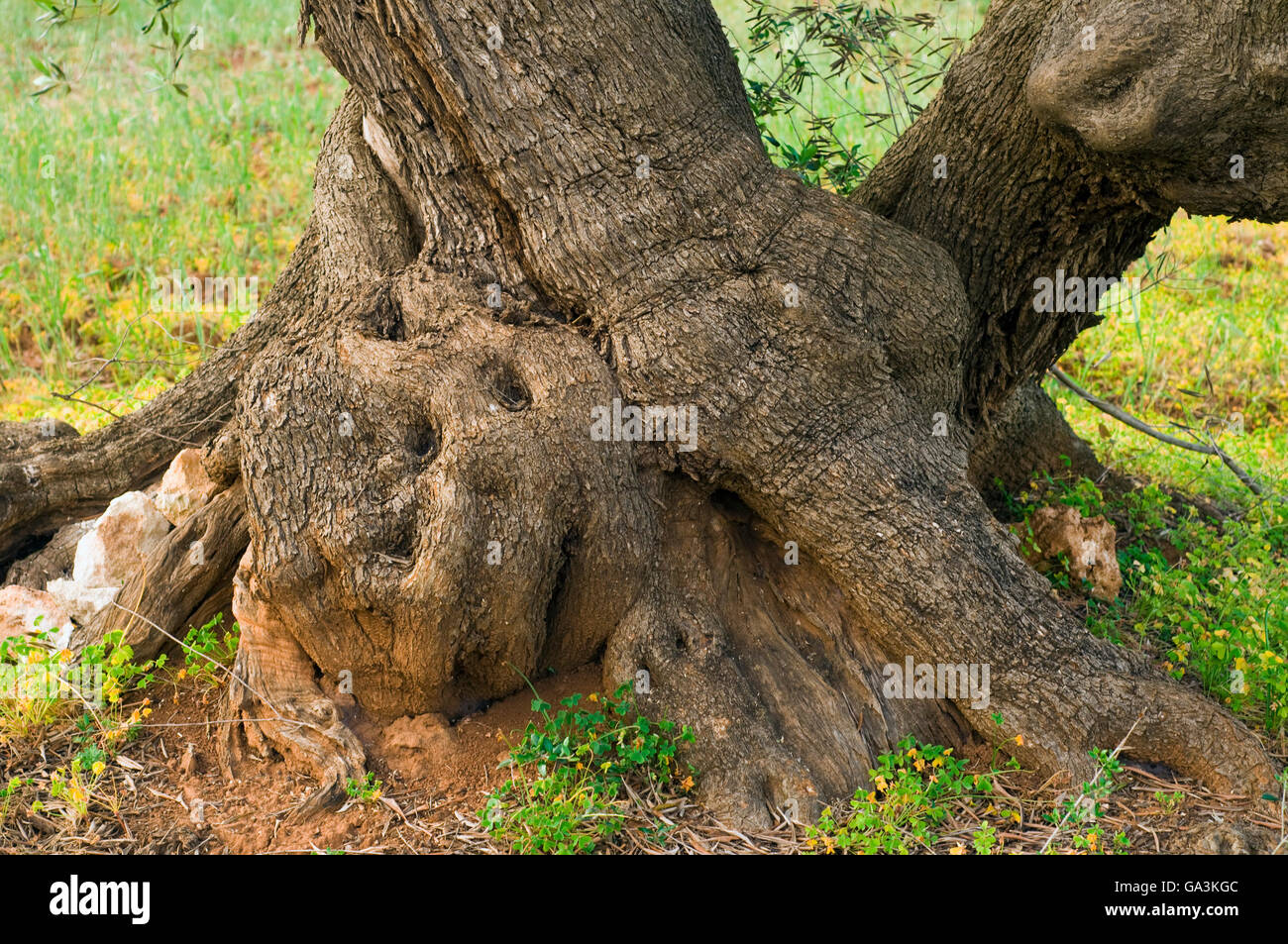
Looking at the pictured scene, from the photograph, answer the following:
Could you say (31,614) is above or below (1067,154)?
below

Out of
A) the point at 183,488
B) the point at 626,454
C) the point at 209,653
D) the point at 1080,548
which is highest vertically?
the point at 626,454

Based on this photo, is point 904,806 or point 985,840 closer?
point 985,840

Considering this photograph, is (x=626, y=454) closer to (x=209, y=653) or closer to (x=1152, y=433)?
(x=209, y=653)

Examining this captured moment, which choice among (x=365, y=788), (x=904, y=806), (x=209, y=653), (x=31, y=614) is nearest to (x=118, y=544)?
(x=31, y=614)

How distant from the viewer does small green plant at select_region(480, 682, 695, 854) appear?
2855 millimetres

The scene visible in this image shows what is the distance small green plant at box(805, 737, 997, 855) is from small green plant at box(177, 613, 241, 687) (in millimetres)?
2039

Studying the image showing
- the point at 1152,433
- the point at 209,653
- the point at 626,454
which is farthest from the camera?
the point at 1152,433

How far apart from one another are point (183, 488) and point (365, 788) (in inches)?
62.2

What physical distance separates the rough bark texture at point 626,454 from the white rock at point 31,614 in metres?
0.85

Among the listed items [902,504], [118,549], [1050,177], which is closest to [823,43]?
[1050,177]

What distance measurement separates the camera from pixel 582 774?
309 centimetres

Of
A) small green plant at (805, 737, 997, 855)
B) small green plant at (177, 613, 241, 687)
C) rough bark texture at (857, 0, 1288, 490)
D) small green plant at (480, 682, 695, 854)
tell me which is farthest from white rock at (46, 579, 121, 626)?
rough bark texture at (857, 0, 1288, 490)

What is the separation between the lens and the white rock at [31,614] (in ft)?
12.3

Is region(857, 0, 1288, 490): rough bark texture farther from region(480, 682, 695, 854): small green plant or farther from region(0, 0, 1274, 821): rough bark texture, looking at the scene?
region(480, 682, 695, 854): small green plant
